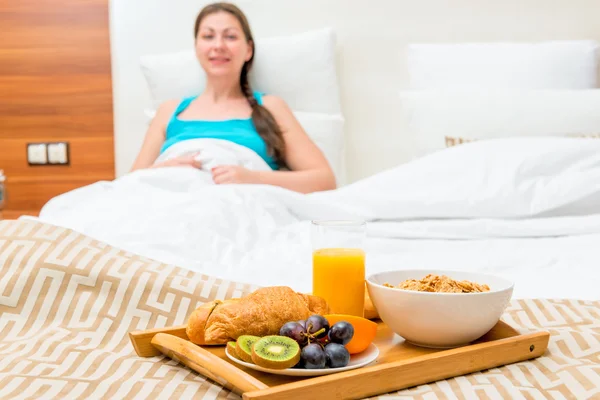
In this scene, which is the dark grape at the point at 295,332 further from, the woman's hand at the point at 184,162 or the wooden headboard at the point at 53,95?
the wooden headboard at the point at 53,95

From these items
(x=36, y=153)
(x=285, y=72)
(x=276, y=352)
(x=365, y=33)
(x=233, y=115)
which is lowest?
(x=36, y=153)

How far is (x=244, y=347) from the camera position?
750 mm

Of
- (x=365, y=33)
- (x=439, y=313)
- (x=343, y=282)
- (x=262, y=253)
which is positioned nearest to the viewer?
(x=439, y=313)

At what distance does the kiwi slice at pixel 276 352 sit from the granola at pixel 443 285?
20 cm

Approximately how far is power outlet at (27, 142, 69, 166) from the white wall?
11.7 inches

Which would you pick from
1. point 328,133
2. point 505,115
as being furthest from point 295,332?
point 328,133

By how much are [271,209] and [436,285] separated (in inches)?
31.9

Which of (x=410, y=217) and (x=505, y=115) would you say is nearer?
(x=410, y=217)

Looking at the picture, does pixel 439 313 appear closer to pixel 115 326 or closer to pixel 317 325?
pixel 317 325

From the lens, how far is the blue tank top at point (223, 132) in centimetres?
237

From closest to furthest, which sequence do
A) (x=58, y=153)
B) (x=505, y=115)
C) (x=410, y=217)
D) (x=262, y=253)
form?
(x=262, y=253) → (x=410, y=217) → (x=505, y=115) → (x=58, y=153)

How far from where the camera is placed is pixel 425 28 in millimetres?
2652

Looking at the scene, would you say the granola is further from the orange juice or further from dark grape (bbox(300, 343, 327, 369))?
dark grape (bbox(300, 343, 327, 369))

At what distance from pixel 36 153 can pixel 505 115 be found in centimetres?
189
